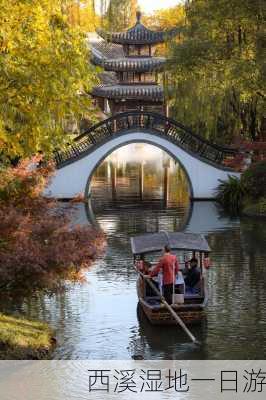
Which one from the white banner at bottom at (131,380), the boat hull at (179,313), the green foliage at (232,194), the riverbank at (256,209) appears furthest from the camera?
the green foliage at (232,194)

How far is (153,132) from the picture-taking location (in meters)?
40.2

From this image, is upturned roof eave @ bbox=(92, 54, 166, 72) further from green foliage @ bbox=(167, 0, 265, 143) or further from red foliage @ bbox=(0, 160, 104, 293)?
red foliage @ bbox=(0, 160, 104, 293)

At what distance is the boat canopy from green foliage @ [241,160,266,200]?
16.0 metres

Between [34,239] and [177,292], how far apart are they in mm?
4200

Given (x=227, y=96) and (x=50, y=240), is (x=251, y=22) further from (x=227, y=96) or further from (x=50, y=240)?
(x=50, y=240)

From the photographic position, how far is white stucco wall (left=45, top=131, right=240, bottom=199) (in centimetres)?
3988

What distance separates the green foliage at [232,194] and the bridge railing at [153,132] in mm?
1648

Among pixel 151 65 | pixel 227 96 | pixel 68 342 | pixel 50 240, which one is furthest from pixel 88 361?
pixel 151 65

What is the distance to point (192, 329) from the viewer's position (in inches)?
678

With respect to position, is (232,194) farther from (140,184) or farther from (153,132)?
(140,184)

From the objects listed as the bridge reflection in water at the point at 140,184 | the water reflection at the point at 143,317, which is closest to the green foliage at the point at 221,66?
the bridge reflection in water at the point at 140,184

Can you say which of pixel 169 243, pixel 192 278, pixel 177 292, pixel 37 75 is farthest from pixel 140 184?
pixel 37 75

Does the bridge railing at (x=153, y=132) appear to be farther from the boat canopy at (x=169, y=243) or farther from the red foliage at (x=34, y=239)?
the red foliage at (x=34, y=239)

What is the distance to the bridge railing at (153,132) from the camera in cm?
4006
